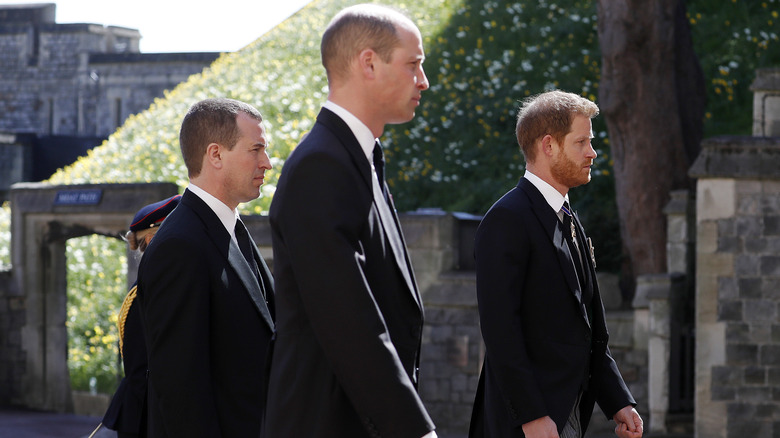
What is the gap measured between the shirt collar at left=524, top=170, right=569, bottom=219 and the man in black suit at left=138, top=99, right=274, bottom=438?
1014mm

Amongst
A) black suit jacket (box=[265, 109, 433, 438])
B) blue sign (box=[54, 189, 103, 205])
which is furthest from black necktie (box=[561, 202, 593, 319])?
blue sign (box=[54, 189, 103, 205])

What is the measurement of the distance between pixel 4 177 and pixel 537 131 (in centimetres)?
2478

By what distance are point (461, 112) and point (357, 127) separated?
624 inches

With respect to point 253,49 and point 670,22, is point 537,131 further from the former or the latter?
point 253,49

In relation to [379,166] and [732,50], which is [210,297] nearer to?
[379,166]

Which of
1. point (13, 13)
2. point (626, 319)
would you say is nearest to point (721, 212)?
point (626, 319)

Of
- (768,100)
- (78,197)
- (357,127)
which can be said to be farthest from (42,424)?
(357,127)

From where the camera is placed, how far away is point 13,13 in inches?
1507

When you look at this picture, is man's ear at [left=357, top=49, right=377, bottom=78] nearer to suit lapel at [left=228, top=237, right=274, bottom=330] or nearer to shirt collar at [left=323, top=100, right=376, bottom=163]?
shirt collar at [left=323, top=100, right=376, bottom=163]

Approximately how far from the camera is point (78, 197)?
41.1 feet

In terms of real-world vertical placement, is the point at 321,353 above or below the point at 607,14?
below

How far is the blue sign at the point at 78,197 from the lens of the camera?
40.4 ft

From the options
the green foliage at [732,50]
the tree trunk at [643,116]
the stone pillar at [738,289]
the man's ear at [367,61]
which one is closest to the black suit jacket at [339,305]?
the man's ear at [367,61]

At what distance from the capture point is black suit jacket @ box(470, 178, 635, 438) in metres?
3.79
